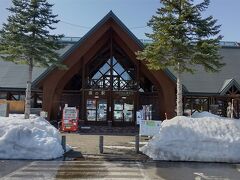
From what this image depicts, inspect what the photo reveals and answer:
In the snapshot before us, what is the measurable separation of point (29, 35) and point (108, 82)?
34.0 feet

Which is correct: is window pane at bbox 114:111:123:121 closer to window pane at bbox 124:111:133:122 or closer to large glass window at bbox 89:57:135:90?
window pane at bbox 124:111:133:122

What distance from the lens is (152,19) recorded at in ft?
63.3

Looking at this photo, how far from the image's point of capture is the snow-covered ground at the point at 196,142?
14.2 metres

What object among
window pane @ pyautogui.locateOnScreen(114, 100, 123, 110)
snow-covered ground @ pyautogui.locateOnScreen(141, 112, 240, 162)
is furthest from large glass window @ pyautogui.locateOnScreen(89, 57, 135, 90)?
snow-covered ground @ pyautogui.locateOnScreen(141, 112, 240, 162)

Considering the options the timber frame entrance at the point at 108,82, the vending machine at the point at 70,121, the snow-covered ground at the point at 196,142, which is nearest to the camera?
the snow-covered ground at the point at 196,142

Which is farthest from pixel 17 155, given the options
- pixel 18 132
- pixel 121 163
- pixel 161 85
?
pixel 161 85

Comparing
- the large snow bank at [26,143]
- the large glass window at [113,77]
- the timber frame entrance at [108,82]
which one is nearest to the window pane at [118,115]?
the timber frame entrance at [108,82]

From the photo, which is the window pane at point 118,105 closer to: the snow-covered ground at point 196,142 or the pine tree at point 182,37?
the pine tree at point 182,37

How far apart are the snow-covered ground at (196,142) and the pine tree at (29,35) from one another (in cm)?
791

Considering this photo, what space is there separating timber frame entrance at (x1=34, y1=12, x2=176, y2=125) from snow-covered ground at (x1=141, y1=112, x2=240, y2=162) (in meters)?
11.9

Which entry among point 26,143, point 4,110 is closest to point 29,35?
point 4,110

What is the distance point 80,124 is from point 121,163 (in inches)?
558

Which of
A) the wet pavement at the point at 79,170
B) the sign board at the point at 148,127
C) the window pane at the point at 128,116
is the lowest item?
the wet pavement at the point at 79,170

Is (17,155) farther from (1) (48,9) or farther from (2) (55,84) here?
(2) (55,84)
